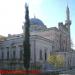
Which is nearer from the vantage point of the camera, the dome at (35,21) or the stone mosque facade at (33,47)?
the stone mosque facade at (33,47)

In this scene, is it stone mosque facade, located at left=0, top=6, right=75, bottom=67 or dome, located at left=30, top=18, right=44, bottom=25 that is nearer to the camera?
stone mosque facade, located at left=0, top=6, right=75, bottom=67

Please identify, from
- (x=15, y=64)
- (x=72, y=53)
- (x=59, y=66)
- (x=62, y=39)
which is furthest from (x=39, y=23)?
(x=15, y=64)

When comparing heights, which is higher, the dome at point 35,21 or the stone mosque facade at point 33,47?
the dome at point 35,21

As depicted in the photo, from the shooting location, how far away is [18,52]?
44.1 meters

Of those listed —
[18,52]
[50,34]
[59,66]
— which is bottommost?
[59,66]

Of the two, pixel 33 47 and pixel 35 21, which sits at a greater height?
pixel 35 21

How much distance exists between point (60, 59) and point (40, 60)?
15.6ft

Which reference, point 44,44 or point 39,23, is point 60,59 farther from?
point 39,23

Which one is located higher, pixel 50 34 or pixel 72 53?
pixel 50 34

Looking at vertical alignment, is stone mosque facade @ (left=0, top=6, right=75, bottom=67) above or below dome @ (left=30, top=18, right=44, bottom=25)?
below

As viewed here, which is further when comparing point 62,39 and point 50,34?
point 62,39

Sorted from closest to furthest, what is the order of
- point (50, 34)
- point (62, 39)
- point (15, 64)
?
point (15, 64)
point (50, 34)
point (62, 39)

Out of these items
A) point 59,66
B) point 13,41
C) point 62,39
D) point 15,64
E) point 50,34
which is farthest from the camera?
point 62,39

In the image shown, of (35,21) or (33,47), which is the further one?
(35,21)
